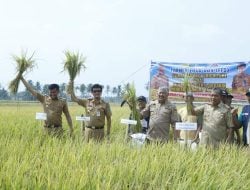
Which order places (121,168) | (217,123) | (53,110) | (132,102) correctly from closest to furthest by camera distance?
(121,168), (217,123), (53,110), (132,102)

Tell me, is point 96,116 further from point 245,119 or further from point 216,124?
point 245,119

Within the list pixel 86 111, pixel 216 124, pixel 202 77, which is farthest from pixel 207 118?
pixel 202 77

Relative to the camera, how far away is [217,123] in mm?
5691

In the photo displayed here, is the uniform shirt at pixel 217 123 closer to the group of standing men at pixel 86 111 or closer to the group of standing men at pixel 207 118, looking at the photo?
the group of standing men at pixel 207 118

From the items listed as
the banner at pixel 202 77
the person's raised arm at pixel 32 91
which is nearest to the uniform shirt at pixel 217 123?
the banner at pixel 202 77

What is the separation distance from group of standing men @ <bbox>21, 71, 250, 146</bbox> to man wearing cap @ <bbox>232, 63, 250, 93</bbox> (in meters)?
1.58

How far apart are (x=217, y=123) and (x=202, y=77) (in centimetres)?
277

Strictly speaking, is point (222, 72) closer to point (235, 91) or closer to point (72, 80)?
point (235, 91)

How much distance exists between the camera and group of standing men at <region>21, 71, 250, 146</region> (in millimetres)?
5703

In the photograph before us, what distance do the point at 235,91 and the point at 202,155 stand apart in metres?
3.64

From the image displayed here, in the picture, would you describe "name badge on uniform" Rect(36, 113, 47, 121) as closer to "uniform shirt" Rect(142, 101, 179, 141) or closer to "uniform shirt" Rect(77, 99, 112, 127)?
"uniform shirt" Rect(77, 99, 112, 127)

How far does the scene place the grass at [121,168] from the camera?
3.26 meters

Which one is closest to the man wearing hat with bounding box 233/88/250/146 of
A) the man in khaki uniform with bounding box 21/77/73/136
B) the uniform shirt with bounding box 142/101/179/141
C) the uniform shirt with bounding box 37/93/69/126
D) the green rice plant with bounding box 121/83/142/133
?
the uniform shirt with bounding box 142/101/179/141

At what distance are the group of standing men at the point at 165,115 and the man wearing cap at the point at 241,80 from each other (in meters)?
1.58
